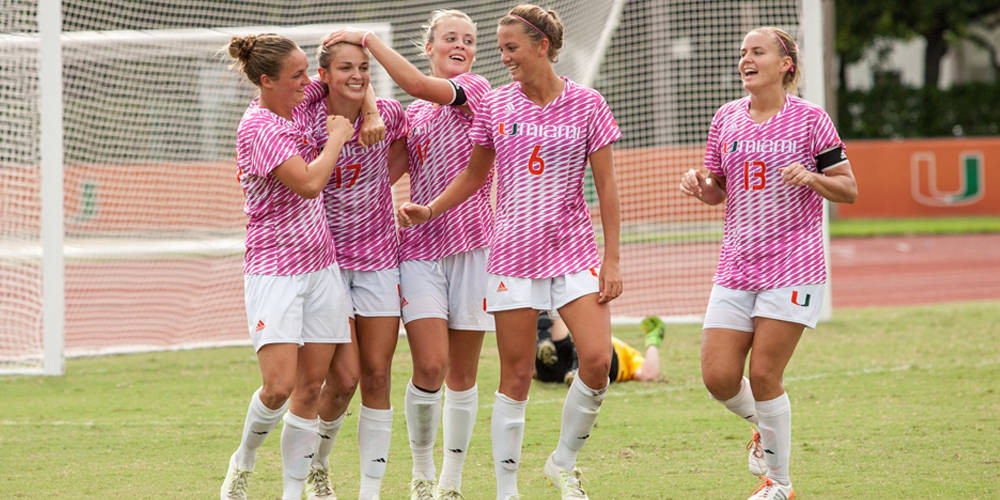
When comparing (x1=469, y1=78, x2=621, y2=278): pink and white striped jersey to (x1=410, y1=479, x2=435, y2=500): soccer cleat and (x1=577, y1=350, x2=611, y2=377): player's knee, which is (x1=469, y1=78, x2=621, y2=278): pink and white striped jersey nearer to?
(x1=577, y1=350, x2=611, y2=377): player's knee

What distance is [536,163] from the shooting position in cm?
489

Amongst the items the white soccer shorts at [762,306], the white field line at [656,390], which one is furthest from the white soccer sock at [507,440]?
the white field line at [656,390]

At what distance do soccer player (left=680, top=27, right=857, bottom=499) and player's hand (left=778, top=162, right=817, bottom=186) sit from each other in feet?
0.30

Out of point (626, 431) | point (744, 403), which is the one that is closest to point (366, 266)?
point (744, 403)

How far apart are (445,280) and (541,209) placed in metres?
0.61

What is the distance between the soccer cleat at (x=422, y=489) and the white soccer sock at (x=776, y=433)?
4.88ft

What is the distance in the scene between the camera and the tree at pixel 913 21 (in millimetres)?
35250

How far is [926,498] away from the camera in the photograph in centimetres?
520

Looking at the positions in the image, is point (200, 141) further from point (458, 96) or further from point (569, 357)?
point (458, 96)

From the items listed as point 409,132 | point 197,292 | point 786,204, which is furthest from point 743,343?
Answer: point 197,292

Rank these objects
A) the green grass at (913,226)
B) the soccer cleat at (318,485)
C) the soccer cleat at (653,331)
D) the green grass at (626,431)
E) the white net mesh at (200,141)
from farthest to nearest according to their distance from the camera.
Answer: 1. the green grass at (913,226)
2. the white net mesh at (200,141)
3. the soccer cleat at (653,331)
4. the green grass at (626,431)
5. the soccer cleat at (318,485)

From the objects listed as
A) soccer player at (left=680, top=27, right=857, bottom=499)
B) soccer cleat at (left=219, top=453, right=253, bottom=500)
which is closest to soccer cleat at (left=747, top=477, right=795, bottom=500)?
soccer player at (left=680, top=27, right=857, bottom=499)

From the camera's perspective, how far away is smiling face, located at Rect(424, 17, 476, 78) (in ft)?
17.3

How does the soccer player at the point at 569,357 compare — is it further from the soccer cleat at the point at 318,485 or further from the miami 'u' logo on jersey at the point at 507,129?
the miami 'u' logo on jersey at the point at 507,129
